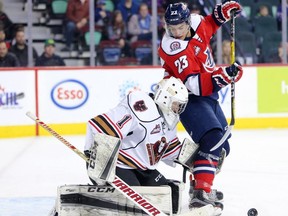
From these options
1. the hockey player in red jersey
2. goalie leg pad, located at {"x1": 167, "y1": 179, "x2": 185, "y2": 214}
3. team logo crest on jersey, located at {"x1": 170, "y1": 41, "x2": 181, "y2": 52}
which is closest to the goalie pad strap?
the hockey player in red jersey

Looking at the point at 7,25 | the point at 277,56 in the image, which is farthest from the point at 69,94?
the point at 277,56

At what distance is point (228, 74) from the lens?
394 cm

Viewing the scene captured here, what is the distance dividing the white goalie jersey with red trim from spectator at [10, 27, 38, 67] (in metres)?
4.08

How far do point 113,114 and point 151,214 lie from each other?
0.46m

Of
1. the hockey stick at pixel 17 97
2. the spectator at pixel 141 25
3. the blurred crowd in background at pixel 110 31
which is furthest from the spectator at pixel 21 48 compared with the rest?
the spectator at pixel 141 25

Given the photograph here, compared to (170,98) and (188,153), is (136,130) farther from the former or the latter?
(188,153)

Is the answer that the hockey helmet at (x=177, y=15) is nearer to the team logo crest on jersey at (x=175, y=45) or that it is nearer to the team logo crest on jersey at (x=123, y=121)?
the team logo crest on jersey at (x=175, y=45)

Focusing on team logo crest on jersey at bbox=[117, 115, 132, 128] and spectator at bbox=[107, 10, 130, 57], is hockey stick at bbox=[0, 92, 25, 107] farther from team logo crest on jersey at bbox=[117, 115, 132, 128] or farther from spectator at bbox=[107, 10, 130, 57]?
team logo crest on jersey at bbox=[117, 115, 132, 128]

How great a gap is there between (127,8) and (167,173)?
10.3ft

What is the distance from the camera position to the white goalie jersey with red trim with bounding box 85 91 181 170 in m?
3.56

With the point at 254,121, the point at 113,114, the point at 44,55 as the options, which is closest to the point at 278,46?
the point at 254,121

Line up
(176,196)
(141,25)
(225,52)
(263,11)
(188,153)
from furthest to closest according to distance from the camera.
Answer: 1. (263,11)
2. (141,25)
3. (225,52)
4. (188,153)
5. (176,196)

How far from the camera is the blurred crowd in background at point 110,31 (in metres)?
7.91

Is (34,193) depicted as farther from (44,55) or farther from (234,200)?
(44,55)
